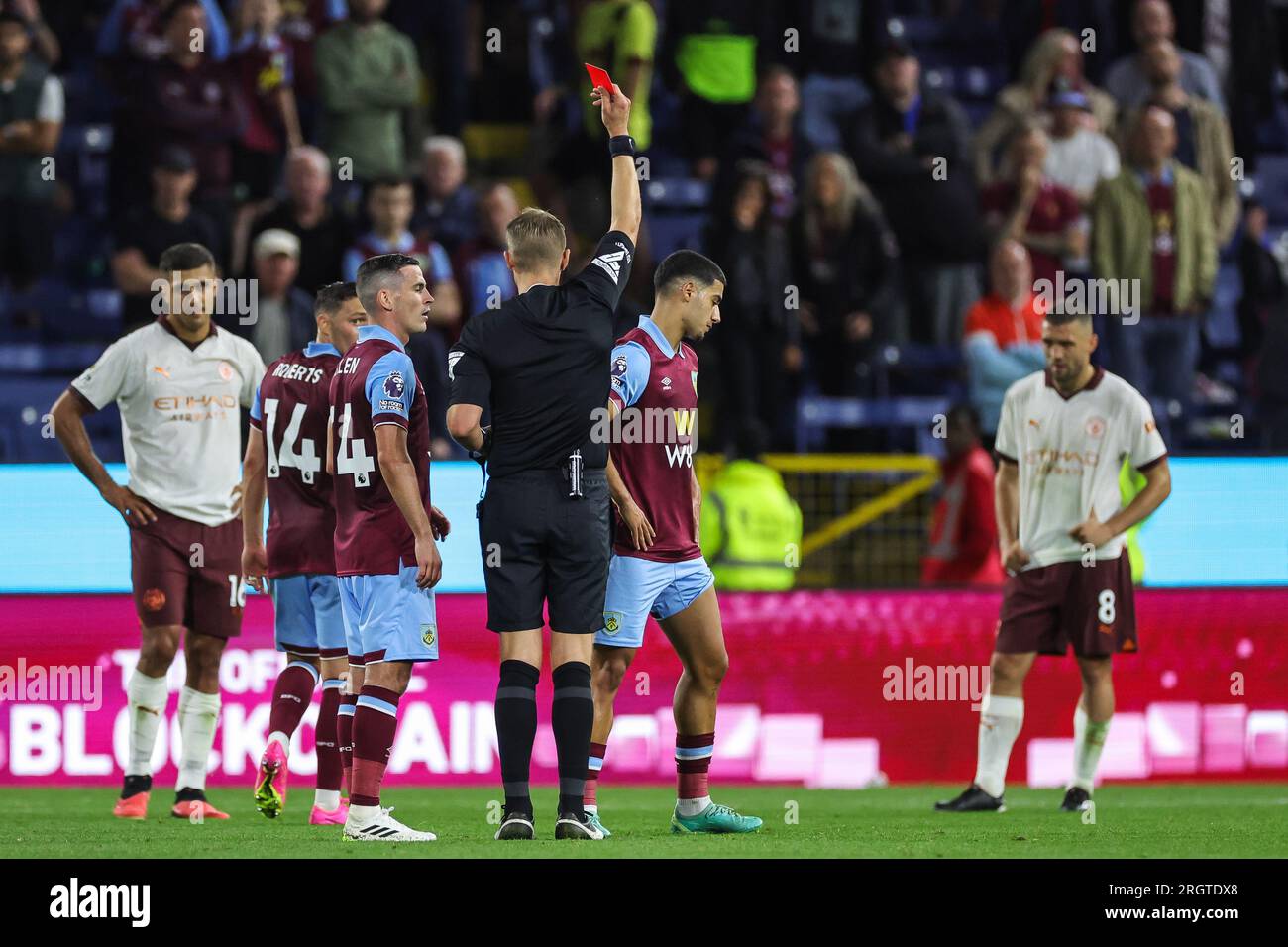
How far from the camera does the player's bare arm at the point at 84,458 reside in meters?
9.48

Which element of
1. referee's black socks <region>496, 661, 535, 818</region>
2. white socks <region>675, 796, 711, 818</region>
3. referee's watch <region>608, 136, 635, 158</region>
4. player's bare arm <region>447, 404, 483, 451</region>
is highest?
referee's watch <region>608, 136, 635, 158</region>

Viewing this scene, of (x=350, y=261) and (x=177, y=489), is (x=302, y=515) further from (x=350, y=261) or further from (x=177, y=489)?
(x=350, y=261)

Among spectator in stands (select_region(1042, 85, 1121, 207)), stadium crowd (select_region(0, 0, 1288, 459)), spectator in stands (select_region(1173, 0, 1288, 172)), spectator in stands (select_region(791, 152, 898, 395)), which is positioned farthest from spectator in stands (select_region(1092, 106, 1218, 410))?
spectator in stands (select_region(1173, 0, 1288, 172))

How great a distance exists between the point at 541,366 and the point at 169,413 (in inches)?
113

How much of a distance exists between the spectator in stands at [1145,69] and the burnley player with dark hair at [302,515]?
9041 mm

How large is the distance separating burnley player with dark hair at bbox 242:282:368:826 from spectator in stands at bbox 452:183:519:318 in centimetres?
486

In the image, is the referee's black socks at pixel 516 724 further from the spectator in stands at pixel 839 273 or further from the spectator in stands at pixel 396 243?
the spectator in stands at pixel 839 273

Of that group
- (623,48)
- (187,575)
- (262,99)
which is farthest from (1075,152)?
(187,575)

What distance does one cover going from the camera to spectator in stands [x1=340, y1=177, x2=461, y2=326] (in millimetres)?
13875

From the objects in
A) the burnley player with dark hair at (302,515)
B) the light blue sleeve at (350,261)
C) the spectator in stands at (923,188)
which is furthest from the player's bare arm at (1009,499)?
the light blue sleeve at (350,261)

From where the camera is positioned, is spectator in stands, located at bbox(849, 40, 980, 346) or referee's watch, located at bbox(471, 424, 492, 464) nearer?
referee's watch, located at bbox(471, 424, 492, 464)

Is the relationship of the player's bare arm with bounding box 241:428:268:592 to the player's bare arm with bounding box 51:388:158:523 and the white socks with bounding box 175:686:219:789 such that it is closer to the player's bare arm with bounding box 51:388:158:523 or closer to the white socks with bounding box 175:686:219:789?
the player's bare arm with bounding box 51:388:158:523

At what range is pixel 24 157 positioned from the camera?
14727 millimetres
